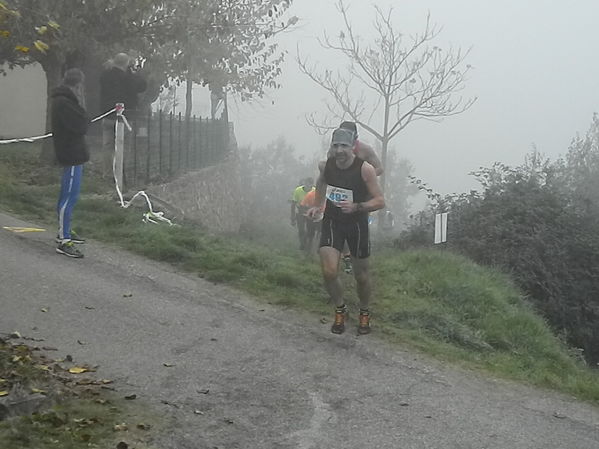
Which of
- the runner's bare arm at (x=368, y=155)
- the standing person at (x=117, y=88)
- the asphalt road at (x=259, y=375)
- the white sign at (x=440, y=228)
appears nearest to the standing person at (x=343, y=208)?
the asphalt road at (x=259, y=375)

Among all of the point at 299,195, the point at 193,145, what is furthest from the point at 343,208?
the point at 193,145

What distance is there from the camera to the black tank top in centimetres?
763

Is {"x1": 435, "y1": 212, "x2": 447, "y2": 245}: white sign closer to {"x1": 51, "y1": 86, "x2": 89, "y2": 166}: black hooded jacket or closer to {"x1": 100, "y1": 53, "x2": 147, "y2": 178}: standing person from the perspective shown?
{"x1": 100, "y1": 53, "x2": 147, "y2": 178}: standing person

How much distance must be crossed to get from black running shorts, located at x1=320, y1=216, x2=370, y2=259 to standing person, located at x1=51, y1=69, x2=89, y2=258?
117 inches

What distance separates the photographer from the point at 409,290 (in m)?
9.99

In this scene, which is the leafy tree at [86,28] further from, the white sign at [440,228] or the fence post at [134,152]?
the white sign at [440,228]

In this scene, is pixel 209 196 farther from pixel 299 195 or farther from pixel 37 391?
pixel 37 391

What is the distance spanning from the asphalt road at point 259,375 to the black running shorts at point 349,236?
790 mm

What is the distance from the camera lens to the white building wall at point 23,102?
22812mm

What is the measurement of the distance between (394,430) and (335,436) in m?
0.46

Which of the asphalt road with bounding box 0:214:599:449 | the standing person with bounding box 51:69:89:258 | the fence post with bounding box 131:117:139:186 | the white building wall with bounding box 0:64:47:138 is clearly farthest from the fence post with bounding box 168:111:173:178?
the asphalt road with bounding box 0:214:599:449

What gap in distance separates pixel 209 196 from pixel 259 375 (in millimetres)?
14609

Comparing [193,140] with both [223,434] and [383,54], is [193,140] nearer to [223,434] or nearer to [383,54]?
[383,54]

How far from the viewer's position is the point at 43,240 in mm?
9828
